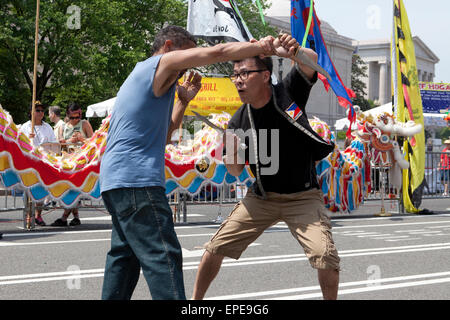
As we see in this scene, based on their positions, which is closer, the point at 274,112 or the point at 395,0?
the point at 274,112

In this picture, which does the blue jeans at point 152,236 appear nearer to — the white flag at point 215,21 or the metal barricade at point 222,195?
the metal barricade at point 222,195

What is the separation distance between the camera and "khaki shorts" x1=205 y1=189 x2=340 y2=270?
4156mm

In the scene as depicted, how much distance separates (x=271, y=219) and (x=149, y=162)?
51.6 inches

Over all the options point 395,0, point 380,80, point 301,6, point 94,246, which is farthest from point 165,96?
point 380,80

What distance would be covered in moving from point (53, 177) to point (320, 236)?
640 cm

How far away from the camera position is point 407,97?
1370 centimetres

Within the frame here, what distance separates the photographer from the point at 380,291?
5648 millimetres

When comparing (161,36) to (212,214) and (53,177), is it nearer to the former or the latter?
(53,177)

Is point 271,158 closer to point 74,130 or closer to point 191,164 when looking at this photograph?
point 191,164

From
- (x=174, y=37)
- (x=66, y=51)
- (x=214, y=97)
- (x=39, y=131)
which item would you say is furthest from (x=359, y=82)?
(x=174, y=37)

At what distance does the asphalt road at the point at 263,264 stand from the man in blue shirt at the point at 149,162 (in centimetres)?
207

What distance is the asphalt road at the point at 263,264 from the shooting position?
5555mm

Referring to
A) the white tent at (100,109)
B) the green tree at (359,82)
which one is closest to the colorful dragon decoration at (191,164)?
the white tent at (100,109)

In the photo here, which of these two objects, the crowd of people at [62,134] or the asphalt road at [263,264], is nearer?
the asphalt road at [263,264]
